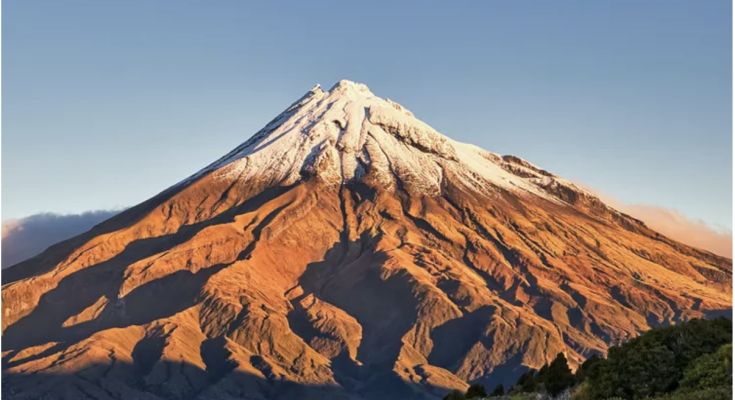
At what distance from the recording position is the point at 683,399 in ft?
83.9

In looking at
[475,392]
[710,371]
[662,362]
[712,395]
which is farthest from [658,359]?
[475,392]

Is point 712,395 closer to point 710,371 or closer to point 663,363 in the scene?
point 710,371

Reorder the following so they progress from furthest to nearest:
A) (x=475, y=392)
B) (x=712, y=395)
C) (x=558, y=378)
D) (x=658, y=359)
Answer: (x=475, y=392), (x=558, y=378), (x=658, y=359), (x=712, y=395)

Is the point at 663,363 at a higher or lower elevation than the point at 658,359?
lower

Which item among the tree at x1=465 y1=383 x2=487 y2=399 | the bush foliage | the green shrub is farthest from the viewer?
the tree at x1=465 y1=383 x2=487 y2=399

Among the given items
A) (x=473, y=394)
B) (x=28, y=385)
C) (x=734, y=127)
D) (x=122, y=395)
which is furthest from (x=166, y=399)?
(x=734, y=127)

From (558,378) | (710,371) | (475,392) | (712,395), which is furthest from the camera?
(475,392)

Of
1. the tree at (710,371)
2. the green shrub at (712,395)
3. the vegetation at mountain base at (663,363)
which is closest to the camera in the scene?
the green shrub at (712,395)

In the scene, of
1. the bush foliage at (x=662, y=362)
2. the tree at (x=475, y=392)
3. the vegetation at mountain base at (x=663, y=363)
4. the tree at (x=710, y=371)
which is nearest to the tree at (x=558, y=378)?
the vegetation at mountain base at (x=663, y=363)

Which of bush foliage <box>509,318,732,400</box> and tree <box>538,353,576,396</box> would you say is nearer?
bush foliage <box>509,318,732,400</box>

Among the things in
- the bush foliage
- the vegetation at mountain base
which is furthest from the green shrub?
the bush foliage

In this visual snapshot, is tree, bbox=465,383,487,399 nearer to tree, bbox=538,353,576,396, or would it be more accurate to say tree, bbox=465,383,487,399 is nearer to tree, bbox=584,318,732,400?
tree, bbox=538,353,576,396

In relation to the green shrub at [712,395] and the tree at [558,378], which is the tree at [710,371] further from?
the tree at [558,378]

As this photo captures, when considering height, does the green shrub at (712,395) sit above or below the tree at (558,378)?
above
